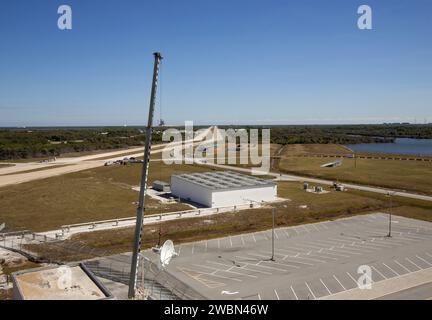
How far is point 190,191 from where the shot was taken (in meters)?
66.2

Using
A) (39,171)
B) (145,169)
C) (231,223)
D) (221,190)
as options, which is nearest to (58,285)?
(145,169)

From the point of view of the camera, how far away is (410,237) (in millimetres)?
45719

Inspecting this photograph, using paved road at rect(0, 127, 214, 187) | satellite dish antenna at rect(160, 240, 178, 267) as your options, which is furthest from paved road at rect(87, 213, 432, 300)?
paved road at rect(0, 127, 214, 187)

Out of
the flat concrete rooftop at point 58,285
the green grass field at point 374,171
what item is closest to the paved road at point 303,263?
the flat concrete rooftop at point 58,285

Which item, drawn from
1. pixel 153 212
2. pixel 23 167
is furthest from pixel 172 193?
pixel 23 167

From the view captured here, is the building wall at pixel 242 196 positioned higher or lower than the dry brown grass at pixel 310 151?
lower

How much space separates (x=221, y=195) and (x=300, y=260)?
82.3 feet

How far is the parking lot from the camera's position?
3119 centimetres

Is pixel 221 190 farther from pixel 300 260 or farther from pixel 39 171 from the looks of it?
pixel 39 171

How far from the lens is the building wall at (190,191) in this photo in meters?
61.9

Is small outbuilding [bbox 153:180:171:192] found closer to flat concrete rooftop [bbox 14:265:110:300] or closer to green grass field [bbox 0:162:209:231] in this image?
green grass field [bbox 0:162:209:231]

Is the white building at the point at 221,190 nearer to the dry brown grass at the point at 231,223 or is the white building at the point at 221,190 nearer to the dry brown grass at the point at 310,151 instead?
the dry brown grass at the point at 231,223

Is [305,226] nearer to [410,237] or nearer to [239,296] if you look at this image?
[410,237]

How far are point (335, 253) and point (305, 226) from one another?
11.1 m
